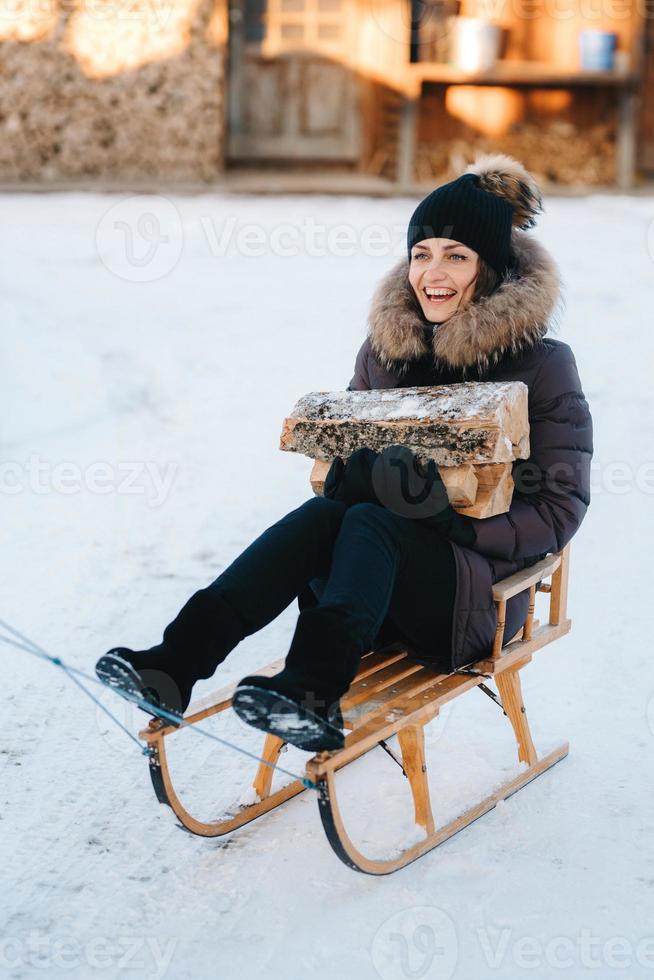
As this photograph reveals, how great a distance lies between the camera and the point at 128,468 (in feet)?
16.1

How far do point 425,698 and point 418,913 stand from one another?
42 cm

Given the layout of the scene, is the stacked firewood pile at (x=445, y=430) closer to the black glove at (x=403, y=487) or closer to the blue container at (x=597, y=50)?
the black glove at (x=403, y=487)

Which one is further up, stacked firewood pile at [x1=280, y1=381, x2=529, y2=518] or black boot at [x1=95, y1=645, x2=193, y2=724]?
stacked firewood pile at [x1=280, y1=381, x2=529, y2=518]

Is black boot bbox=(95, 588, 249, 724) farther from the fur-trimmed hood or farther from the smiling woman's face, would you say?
the smiling woman's face

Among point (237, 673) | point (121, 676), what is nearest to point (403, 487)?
point (121, 676)

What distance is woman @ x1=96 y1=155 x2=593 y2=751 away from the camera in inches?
88.2

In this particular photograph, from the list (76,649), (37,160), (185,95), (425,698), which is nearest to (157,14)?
(185,95)

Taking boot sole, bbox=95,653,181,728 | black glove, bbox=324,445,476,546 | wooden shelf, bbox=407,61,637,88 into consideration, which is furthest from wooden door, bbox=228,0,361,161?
boot sole, bbox=95,653,181,728

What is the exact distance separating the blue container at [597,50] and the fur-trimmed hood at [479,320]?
254 inches

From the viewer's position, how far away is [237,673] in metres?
3.37

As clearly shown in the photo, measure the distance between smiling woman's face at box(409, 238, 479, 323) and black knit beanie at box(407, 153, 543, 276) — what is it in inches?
0.8

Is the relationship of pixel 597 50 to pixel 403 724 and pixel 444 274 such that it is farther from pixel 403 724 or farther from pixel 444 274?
pixel 403 724

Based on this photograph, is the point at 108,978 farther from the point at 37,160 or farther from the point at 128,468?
the point at 37,160

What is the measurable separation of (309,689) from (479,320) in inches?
39.1
